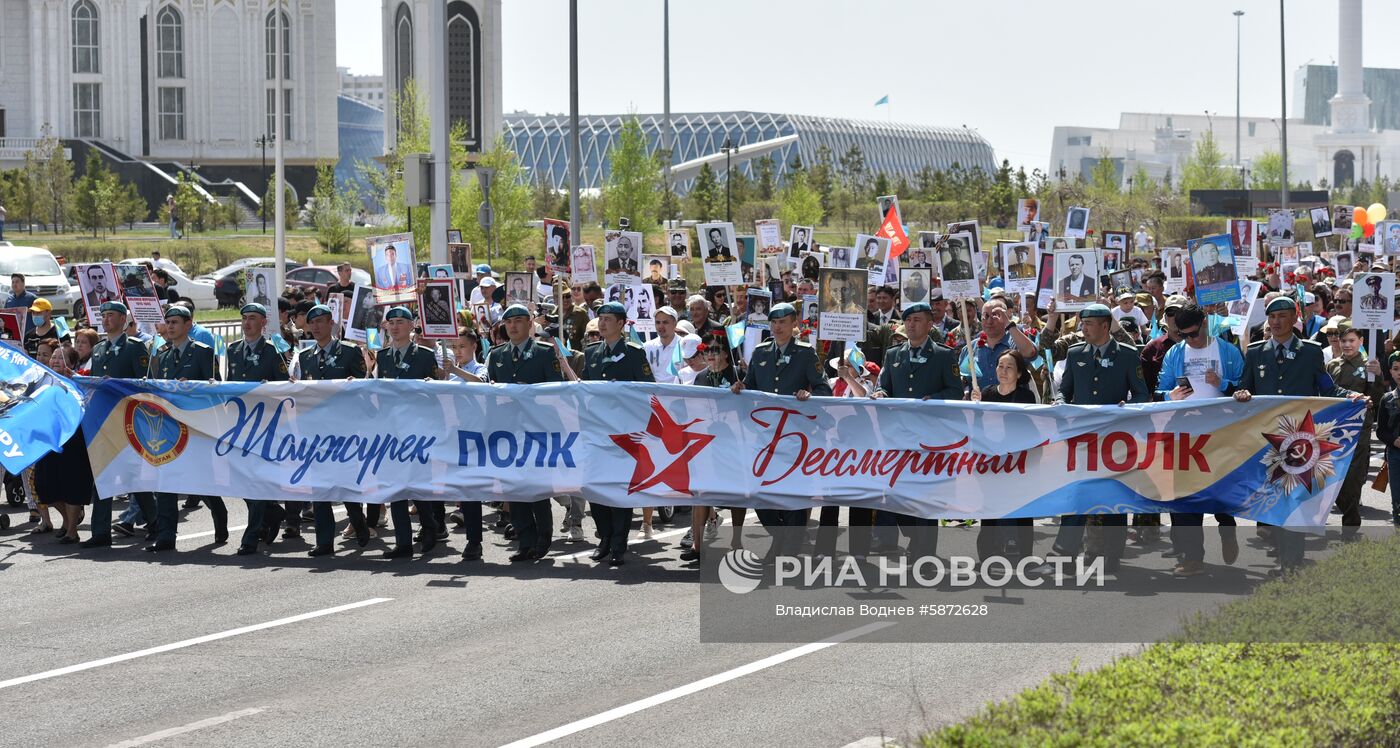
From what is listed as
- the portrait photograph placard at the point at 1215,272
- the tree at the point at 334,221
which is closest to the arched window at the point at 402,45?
the tree at the point at 334,221

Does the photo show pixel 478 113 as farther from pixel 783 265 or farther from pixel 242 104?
pixel 783 265

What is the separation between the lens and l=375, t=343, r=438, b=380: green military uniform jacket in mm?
13312

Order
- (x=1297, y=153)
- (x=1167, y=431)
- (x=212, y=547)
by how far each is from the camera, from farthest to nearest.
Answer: (x=1297, y=153) < (x=212, y=547) < (x=1167, y=431)

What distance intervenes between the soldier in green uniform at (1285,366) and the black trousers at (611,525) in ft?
14.6

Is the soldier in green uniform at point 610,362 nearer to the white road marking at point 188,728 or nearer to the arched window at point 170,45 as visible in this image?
the white road marking at point 188,728

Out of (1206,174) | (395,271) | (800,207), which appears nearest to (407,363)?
(395,271)

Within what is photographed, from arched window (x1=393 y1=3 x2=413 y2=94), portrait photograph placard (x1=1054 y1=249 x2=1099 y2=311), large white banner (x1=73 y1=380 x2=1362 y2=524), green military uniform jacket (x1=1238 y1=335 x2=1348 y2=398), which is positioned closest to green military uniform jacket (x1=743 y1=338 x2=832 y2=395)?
large white banner (x1=73 y1=380 x2=1362 y2=524)

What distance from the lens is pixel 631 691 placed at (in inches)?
342

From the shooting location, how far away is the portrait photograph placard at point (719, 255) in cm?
2061

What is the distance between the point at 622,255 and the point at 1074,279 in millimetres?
7232

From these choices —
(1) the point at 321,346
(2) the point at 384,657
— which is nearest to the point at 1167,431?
(2) the point at 384,657

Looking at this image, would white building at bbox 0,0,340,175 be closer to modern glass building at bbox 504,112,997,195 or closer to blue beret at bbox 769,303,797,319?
modern glass building at bbox 504,112,997,195

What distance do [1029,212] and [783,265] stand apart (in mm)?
5375

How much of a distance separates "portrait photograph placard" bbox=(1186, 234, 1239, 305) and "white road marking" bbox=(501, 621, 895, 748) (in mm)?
5684
